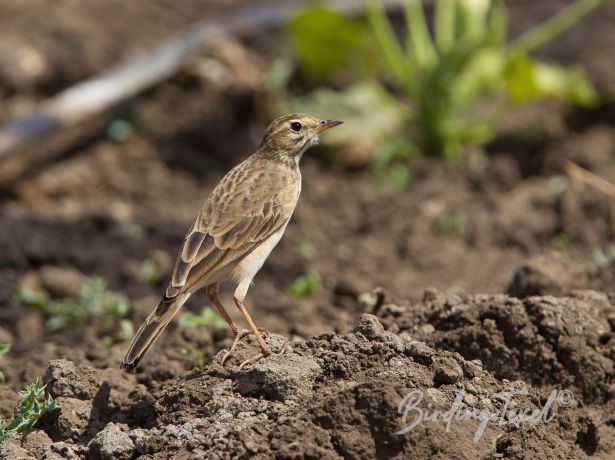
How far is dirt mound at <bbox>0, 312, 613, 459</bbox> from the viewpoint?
4.67 m

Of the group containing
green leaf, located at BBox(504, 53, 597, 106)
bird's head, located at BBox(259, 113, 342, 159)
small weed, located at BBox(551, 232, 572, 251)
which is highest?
green leaf, located at BBox(504, 53, 597, 106)

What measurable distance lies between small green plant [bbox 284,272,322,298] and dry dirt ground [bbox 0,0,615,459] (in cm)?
9

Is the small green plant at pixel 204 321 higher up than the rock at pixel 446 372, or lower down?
higher up

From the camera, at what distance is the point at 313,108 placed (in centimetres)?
1141

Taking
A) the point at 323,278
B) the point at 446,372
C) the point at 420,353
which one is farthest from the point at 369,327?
the point at 323,278

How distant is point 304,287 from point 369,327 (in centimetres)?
303

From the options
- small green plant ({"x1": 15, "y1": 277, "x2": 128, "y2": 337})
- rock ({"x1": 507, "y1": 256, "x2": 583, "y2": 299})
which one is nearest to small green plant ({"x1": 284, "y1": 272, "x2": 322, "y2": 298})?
small green plant ({"x1": 15, "y1": 277, "x2": 128, "y2": 337})

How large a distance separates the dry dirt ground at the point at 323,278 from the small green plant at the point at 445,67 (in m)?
0.36

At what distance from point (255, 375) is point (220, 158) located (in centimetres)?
641

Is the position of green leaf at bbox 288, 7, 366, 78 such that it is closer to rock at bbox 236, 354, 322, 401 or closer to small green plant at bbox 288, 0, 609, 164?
small green plant at bbox 288, 0, 609, 164

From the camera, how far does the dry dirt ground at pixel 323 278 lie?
195 inches

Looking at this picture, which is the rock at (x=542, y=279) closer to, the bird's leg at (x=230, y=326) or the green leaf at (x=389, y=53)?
the bird's leg at (x=230, y=326)

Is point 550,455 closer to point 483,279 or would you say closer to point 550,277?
point 550,277

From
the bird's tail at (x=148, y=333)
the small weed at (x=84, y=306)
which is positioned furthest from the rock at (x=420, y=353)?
the small weed at (x=84, y=306)
